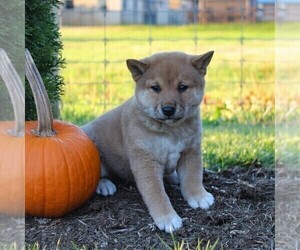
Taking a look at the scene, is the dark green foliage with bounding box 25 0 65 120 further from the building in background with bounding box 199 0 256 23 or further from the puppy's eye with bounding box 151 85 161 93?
the building in background with bounding box 199 0 256 23

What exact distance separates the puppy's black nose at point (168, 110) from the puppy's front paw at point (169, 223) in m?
0.57

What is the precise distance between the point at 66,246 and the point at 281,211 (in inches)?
50.8

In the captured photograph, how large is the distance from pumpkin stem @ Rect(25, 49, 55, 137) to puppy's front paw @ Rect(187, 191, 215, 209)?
0.95 meters

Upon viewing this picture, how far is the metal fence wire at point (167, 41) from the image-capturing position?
8188mm

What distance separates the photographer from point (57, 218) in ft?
13.4

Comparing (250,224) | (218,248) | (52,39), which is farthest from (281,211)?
(52,39)

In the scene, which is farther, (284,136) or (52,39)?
(284,136)

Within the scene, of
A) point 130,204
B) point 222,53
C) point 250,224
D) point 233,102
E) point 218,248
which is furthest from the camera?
point 222,53

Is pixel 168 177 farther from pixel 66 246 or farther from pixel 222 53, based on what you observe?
pixel 222 53

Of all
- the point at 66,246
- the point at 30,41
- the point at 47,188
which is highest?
the point at 30,41

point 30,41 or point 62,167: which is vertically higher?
point 30,41

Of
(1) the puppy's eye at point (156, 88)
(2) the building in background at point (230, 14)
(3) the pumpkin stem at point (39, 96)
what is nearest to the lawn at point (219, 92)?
(1) the puppy's eye at point (156, 88)

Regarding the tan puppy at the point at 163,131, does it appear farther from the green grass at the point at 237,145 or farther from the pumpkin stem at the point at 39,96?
the green grass at the point at 237,145

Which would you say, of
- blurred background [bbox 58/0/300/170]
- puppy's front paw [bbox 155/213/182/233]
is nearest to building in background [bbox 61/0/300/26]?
blurred background [bbox 58/0/300/170]
